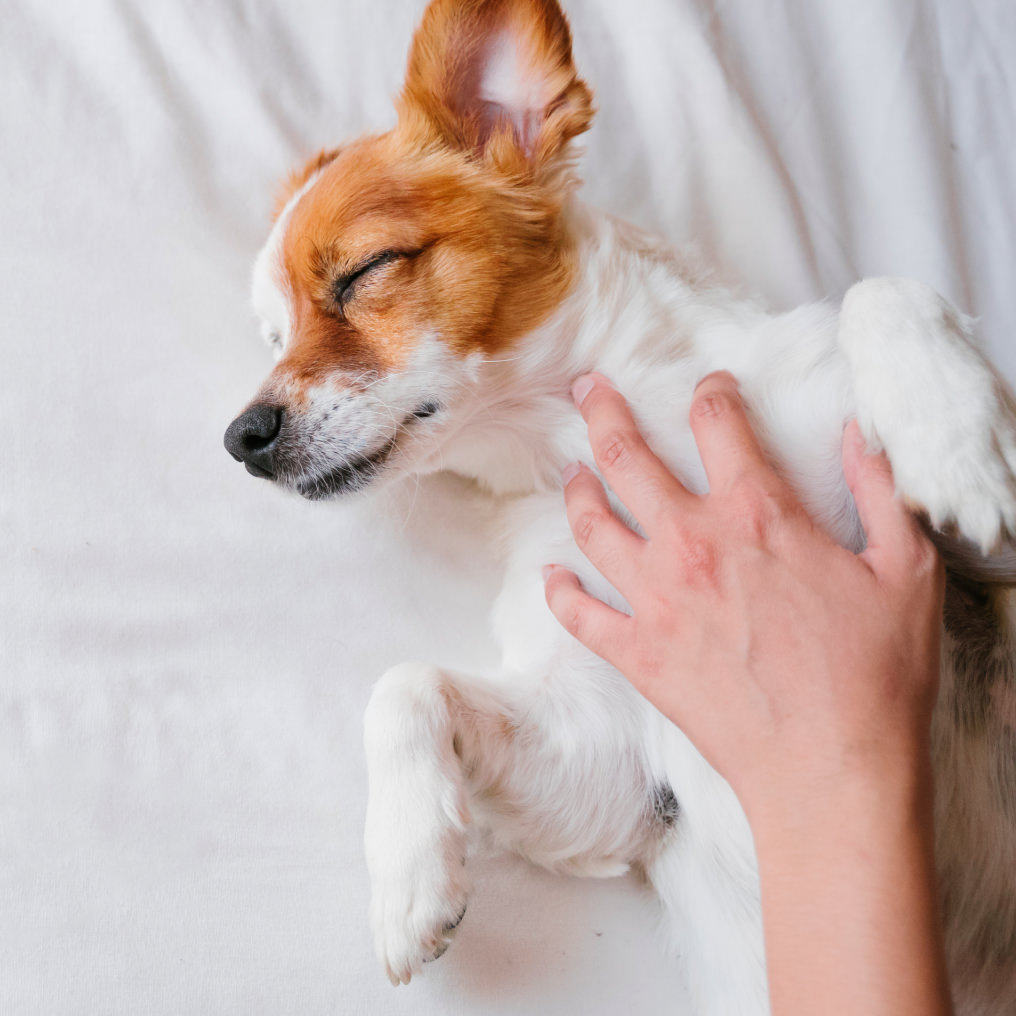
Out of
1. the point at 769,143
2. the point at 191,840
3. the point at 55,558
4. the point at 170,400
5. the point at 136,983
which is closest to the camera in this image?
the point at 136,983

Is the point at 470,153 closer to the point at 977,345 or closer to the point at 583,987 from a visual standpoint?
the point at 977,345

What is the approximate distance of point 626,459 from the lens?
1269 millimetres

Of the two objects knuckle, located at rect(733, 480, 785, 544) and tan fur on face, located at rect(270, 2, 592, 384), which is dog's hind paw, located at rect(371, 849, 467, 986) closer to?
knuckle, located at rect(733, 480, 785, 544)

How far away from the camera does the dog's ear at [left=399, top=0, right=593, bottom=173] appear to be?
138 cm

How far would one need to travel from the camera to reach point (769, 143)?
1820 mm

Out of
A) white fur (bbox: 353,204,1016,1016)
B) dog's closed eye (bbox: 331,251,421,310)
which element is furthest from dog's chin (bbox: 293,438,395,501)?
dog's closed eye (bbox: 331,251,421,310)

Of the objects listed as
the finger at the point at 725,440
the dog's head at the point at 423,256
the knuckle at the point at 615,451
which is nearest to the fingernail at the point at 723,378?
the finger at the point at 725,440

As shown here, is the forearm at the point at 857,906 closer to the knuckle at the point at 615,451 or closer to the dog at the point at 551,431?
the dog at the point at 551,431

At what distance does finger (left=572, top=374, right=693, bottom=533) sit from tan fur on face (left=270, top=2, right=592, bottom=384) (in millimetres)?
165

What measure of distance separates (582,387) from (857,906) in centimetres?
82

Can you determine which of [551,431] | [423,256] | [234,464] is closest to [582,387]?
[551,431]

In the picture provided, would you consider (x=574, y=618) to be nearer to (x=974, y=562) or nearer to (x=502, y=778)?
(x=502, y=778)

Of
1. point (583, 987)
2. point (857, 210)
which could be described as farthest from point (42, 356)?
point (857, 210)

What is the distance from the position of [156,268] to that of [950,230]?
1559mm
